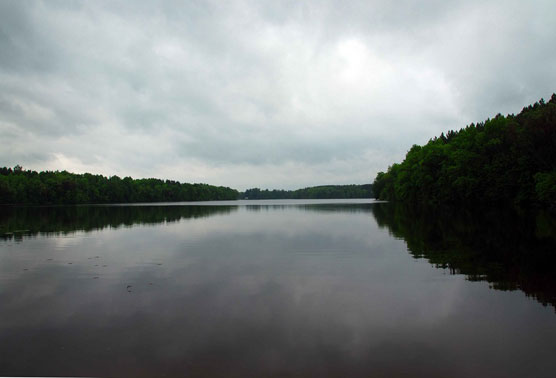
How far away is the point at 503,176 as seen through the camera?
57625 millimetres

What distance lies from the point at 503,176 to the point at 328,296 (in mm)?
59157

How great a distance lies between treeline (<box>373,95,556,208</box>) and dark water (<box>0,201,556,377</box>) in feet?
116

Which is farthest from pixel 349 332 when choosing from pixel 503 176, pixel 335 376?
pixel 503 176

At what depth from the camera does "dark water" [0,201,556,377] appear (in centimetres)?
649

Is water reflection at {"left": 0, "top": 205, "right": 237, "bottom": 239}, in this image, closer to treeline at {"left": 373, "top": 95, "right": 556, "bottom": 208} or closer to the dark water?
the dark water

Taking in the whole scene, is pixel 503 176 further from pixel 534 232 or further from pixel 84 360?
pixel 84 360

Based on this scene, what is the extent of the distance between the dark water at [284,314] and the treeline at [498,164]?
35.5m

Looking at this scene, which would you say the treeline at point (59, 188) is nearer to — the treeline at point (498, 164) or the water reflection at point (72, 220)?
the water reflection at point (72, 220)

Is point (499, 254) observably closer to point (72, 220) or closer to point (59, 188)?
point (72, 220)

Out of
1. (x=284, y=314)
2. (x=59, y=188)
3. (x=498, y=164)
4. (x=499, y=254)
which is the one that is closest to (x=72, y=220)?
(x=284, y=314)

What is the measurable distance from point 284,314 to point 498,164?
202 ft

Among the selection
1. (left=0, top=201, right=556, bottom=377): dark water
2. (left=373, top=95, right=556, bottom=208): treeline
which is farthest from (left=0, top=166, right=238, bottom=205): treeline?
(left=0, top=201, right=556, bottom=377): dark water

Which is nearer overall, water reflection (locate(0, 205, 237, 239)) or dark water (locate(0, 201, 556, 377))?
dark water (locate(0, 201, 556, 377))

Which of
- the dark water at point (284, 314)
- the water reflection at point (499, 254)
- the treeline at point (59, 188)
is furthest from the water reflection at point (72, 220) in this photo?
the treeline at point (59, 188)
